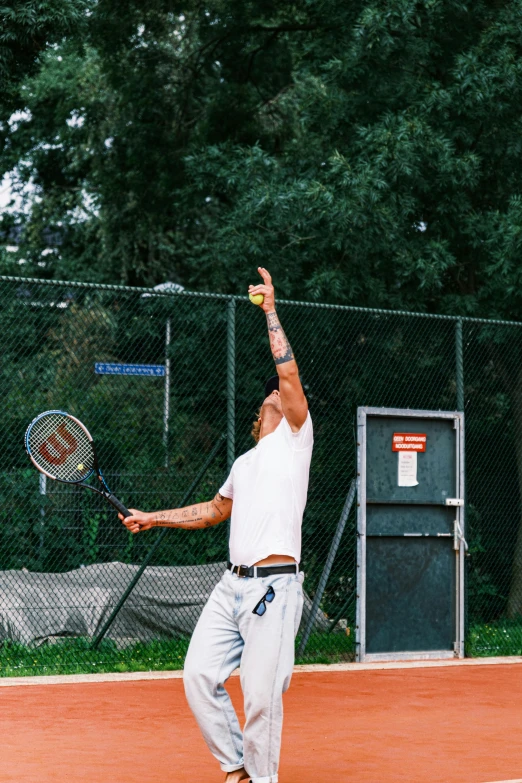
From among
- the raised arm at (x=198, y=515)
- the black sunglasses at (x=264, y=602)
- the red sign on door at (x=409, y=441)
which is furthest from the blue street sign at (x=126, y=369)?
the black sunglasses at (x=264, y=602)

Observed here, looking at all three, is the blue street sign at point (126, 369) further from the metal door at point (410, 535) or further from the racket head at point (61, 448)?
the racket head at point (61, 448)

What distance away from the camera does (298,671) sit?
9.83 meters

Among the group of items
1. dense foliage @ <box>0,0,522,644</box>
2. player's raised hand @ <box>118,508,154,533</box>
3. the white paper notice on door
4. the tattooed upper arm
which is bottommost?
player's raised hand @ <box>118,508,154,533</box>

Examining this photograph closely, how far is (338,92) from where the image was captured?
14383 mm

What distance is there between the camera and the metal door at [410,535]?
10.3 m

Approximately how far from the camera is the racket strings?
6.17 meters

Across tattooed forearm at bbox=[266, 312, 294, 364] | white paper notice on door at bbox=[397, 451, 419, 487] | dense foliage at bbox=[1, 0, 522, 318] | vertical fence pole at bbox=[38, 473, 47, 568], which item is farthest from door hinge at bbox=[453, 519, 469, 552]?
tattooed forearm at bbox=[266, 312, 294, 364]

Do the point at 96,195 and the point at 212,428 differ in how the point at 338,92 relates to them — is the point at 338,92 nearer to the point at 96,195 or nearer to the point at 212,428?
the point at 212,428

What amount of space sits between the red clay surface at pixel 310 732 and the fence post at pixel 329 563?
0.73 m

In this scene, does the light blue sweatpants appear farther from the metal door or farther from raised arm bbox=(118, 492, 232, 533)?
the metal door

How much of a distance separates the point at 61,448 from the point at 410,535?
16.5 feet

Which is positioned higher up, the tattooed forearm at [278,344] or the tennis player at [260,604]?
the tattooed forearm at [278,344]

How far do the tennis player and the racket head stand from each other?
976 mm

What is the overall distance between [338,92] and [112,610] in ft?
24.4
